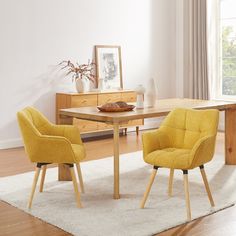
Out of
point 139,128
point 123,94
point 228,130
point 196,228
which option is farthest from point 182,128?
point 139,128

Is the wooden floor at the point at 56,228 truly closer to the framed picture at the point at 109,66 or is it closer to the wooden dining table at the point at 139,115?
the wooden dining table at the point at 139,115

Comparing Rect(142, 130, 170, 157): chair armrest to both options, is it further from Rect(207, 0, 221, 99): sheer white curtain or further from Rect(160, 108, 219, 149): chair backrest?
Rect(207, 0, 221, 99): sheer white curtain

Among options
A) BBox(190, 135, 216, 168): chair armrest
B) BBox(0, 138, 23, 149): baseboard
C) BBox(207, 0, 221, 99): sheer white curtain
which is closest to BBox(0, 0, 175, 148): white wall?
BBox(0, 138, 23, 149): baseboard

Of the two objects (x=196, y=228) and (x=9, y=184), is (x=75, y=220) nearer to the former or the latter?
(x=196, y=228)

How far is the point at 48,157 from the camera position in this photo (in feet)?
11.9

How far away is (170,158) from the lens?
3480mm

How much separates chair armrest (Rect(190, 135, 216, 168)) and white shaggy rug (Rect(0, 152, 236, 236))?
1.26 feet

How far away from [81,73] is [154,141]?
10.1 feet

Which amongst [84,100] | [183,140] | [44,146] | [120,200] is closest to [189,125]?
[183,140]

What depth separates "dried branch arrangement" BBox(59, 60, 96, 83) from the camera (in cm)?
664

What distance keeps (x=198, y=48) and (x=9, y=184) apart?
4.39 m

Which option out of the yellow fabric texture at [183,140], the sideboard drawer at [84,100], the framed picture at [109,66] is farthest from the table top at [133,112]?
the framed picture at [109,66]

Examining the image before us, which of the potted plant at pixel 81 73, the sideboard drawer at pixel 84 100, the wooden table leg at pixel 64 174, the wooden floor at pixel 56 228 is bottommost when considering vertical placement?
the wooden floor at pixel 56 228

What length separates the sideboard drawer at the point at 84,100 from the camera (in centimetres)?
634
